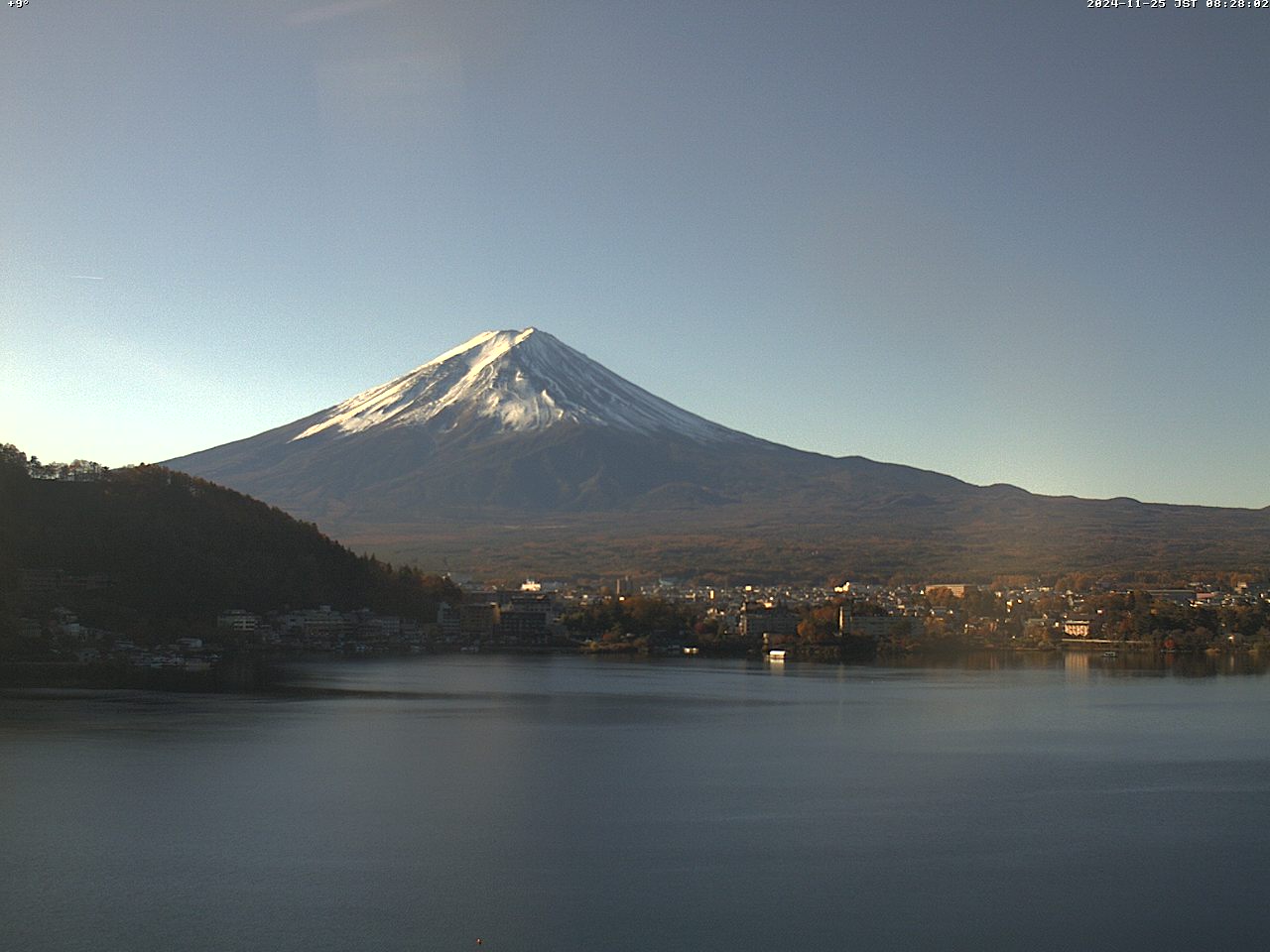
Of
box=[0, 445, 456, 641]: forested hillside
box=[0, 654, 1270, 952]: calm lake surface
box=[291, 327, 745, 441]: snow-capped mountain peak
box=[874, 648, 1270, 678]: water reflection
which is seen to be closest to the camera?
box=[0, 654, 1270, 952]: calm lake surface

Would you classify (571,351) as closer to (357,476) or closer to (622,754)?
(357,476)

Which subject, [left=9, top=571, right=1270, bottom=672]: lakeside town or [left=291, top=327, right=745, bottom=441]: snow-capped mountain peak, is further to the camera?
[left=291, top=327, right=745, bottom=441]: snow-capped mountain peak

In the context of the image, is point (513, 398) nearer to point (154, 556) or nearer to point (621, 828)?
point (154, 556)

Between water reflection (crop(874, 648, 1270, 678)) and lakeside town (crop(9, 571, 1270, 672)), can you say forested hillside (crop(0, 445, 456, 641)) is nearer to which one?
lakeside town (crop(9, 571, 1270, 672))

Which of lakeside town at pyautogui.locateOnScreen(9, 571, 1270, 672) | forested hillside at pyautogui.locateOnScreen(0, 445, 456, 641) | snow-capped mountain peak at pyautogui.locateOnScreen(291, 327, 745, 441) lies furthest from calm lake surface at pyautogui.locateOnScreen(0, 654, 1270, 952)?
snow-capped mountain peak at pyautogui.locateOnScreen(291, 327, 745, 441)

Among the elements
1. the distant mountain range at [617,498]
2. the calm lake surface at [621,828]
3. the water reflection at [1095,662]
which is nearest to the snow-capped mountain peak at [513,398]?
the distant mountain range at [617,498]

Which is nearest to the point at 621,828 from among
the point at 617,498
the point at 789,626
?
the point at 789,626
